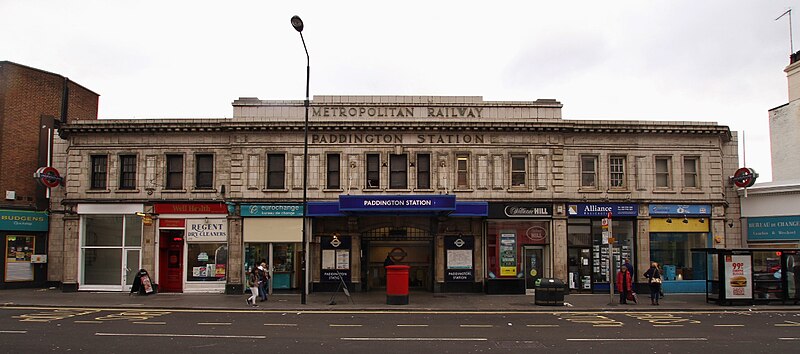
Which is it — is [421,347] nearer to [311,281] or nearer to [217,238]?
[311,281]

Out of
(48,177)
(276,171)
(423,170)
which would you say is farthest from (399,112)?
(48,177)

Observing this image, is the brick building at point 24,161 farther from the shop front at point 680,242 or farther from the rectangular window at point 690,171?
the rectangular window at point 690,171

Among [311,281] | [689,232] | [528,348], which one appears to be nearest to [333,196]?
[311,281]

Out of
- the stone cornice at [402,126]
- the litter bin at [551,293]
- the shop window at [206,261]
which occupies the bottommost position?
the litter bin at [551,293]

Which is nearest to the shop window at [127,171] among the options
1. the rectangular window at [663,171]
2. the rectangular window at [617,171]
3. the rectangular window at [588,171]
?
the rectangular window at [588,171]

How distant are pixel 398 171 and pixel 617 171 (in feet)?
32.6

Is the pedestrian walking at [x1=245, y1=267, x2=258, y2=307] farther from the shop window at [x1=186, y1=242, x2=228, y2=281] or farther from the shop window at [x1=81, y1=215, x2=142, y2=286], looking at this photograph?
the shop window at [x1=81, y1=215, x2=142, y2=286]

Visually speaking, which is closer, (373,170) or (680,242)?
(373,170)

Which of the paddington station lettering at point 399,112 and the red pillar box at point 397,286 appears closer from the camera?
the red pillar box at point 397,286

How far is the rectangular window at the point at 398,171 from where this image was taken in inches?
1041

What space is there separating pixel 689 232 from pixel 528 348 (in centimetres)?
1682

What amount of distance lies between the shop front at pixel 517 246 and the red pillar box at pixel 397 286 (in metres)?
5.28

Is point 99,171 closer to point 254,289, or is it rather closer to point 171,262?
point 171,262

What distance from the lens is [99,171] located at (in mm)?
26969
